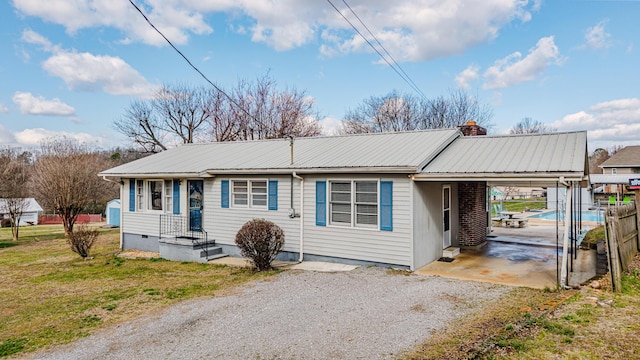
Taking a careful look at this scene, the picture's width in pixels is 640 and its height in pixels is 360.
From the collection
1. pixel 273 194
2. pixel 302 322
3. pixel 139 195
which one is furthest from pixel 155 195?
pixel 302 322

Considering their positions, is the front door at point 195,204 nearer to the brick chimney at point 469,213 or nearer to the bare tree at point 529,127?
the brick chimney at point 469,213

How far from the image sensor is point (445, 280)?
827cm

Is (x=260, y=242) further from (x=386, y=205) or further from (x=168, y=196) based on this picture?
(x=168, y=196)

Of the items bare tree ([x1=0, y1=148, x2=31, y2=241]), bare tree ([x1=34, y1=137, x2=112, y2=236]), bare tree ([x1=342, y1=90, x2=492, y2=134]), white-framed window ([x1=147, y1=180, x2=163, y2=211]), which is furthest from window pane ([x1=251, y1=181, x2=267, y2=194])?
bare tree ([x1=342, y1=90, x2=492, y2=134])

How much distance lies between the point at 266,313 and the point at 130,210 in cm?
1016

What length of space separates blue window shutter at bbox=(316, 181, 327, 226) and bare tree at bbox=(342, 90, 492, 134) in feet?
80.2

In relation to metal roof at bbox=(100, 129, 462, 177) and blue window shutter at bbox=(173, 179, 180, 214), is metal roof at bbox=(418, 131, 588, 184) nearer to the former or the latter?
metal roof at bbox=(100, 129, 462, 177)

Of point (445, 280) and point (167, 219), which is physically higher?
point (167, 219)

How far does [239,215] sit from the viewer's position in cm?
1180

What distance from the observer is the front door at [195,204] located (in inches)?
505

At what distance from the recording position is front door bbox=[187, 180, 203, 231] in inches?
505

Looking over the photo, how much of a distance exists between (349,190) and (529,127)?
4417 cm

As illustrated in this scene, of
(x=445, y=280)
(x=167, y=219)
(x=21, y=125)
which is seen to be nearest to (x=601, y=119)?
(x=445, y=280)

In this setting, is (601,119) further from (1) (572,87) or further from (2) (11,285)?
Result: (2) (11,285)
